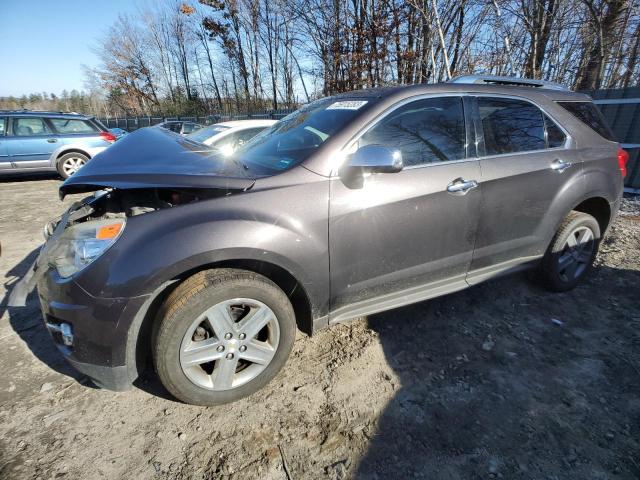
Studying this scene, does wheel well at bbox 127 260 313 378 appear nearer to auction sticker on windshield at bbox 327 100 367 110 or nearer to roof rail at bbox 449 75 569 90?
auction sticker on windshield at bbox 327 100 367 110

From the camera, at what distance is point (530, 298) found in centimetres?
315

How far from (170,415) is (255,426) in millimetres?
510

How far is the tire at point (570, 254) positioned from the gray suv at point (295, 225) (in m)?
0.13

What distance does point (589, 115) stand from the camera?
306 cm

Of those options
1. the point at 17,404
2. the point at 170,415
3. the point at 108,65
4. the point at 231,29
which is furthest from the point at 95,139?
the point at 108,65

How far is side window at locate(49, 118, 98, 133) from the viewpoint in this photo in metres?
8.35

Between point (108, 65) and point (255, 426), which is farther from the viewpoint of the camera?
point (108, 65)

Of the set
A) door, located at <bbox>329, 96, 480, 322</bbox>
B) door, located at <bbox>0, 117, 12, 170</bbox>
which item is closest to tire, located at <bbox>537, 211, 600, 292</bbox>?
door, located at <bbox>329, 96, 480, 322</bbox>

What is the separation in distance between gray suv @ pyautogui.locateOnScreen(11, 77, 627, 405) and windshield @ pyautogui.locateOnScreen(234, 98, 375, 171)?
18mm

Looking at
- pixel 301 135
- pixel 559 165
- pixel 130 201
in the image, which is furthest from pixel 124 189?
pixel 559 165

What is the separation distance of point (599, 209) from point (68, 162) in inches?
411

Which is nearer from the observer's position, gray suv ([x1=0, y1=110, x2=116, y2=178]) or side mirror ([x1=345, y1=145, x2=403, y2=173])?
side mirror ([x1=345, y1=145, x2=403, y2=173])

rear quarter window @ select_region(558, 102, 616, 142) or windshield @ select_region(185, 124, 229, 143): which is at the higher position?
rear quarter window @ select_region(558, 102, 616, 142)

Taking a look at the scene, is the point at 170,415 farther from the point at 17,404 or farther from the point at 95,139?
the point at 95,139
